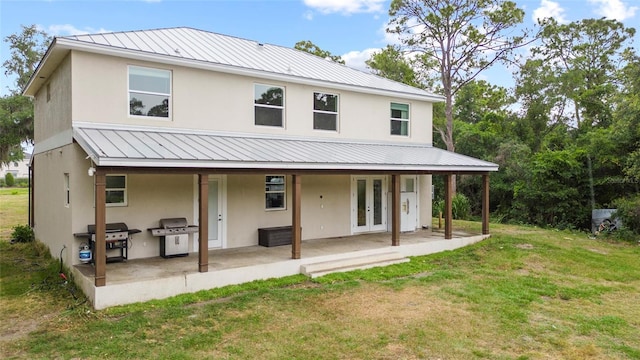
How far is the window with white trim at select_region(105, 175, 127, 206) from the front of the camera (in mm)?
9570

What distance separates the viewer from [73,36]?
9.52 metres

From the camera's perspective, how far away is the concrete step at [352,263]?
32.3 ft

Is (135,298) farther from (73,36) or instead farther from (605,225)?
(605,225)

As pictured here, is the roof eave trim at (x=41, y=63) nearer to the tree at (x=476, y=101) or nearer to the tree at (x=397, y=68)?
the tree at (x=397, y=68)

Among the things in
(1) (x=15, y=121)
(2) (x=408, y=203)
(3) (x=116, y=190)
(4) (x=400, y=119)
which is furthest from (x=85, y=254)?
(1) (x=15, y=121)

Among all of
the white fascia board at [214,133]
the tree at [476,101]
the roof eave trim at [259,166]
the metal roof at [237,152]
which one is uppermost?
the tree at [476,101]

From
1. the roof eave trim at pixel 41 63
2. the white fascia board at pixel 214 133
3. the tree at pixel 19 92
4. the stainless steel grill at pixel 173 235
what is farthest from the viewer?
the tree at pixel 19 92

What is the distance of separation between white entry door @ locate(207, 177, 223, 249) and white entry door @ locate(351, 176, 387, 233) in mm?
4782

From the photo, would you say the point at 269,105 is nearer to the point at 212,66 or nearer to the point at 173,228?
the point at 212,66

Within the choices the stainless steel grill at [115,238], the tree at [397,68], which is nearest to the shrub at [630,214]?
the tree at [397,68]

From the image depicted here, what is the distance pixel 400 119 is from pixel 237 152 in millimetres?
7780

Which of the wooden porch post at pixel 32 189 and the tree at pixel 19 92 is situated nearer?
the wooden porch post at pixel 32 189

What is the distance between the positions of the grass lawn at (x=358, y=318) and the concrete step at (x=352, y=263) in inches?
13.4

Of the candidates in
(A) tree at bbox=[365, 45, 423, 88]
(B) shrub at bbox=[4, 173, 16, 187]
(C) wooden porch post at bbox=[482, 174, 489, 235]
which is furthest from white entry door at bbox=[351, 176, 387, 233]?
(B) shrub at bbox=[4, 173, 16, 187]
